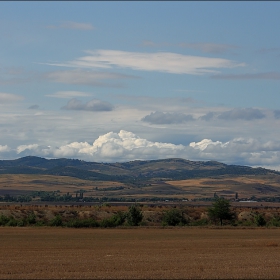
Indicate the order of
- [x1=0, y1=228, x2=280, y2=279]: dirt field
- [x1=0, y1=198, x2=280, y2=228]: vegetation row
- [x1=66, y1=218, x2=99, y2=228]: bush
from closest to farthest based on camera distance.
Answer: [x1=0, y1=228, x2=280, y2=279]: dirt field, [x1=66, y1=218, x2=99, y2=228]: bush, [x1=0, y1=198, x2=280, y2=228]: vegetation row

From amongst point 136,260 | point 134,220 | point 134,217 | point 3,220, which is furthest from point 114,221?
point 136,260

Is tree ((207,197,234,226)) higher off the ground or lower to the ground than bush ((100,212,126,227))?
higher

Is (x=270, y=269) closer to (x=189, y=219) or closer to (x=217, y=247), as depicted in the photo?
(x=217, y=247)

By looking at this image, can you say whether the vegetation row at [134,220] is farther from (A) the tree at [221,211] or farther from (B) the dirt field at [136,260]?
(B) the dirt field at [136,260]

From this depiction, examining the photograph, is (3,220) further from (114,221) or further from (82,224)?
(114,221)

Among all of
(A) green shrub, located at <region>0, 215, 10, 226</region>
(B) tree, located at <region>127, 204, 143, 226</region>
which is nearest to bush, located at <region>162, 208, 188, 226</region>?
(B) tree, located at <region>127, 204, 143, 226</region>

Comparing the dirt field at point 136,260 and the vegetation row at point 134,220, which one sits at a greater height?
the dirt field at point 136,260

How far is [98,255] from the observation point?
48.0 metres

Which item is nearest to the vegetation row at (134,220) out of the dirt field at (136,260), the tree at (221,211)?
the tree at (221,211)

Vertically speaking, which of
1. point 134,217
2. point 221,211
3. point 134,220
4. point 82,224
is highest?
point 221,211

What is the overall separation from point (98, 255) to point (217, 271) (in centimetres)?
1423

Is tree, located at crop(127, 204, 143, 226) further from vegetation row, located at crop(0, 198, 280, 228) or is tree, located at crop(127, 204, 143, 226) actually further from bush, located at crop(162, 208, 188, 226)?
bush, located at crop(162, 208, 188, 226)

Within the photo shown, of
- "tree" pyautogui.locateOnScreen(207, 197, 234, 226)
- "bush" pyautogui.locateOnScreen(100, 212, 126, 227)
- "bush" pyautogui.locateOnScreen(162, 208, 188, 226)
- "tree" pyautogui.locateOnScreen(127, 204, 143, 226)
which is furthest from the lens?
"tree" pyautogui.locateOnScreen(207, 197, 234, 226)

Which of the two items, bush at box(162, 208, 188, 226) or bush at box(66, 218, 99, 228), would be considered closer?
bush at box(66, 218, 99, 228)
